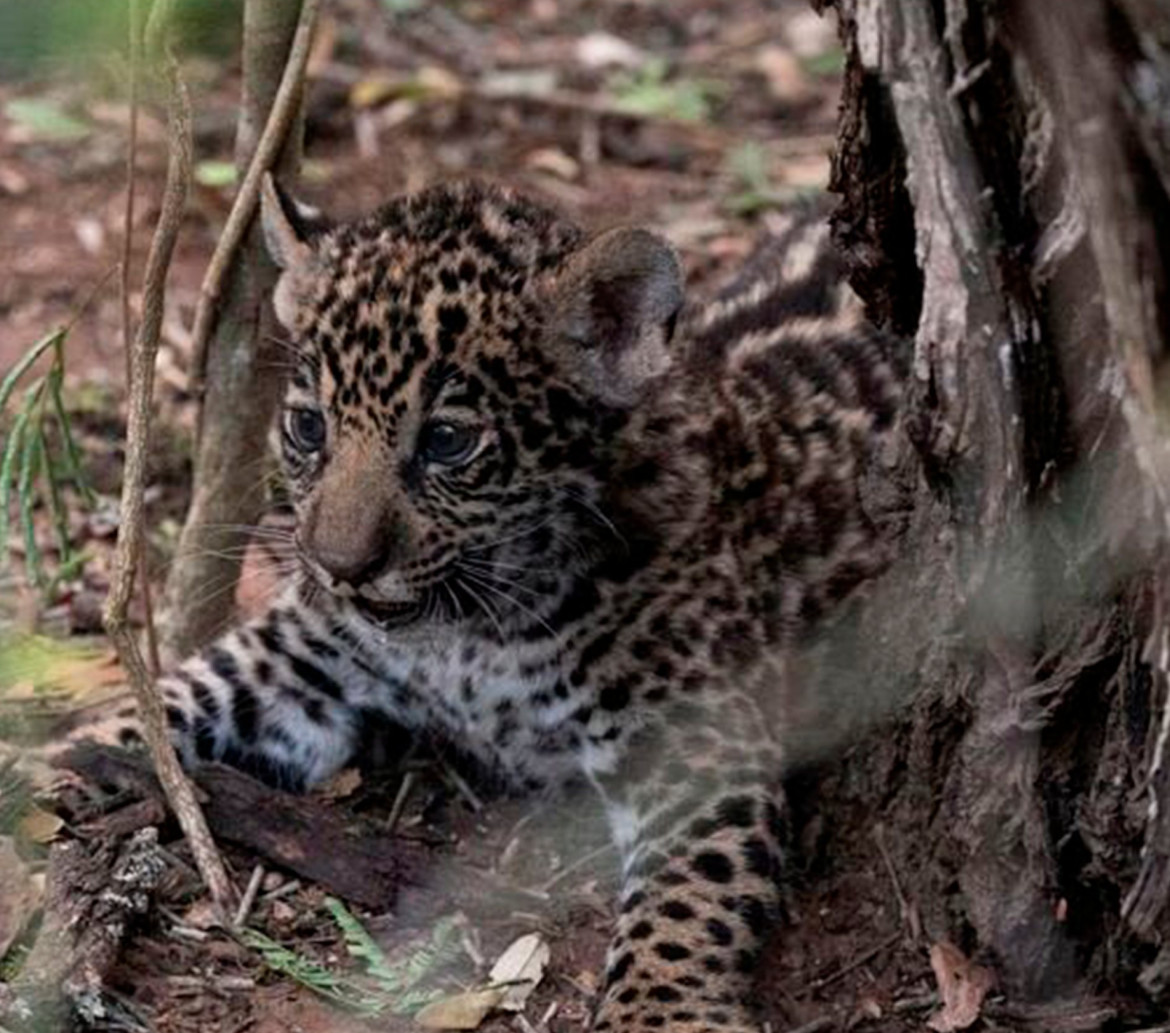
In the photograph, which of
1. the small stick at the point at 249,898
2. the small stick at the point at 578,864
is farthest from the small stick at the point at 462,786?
the small stick at the point at 249,898

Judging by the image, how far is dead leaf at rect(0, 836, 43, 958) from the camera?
5.98 metres

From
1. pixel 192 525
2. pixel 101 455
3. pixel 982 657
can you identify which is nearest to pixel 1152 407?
pixel 982 657

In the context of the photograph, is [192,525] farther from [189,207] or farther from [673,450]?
[189,207]

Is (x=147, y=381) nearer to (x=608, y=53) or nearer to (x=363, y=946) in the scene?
(x=363, y=946)

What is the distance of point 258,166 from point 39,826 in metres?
1.81

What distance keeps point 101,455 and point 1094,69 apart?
→ 189 inches

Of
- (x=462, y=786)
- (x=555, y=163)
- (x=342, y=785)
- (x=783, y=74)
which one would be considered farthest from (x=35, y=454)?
(x=783, y=74)

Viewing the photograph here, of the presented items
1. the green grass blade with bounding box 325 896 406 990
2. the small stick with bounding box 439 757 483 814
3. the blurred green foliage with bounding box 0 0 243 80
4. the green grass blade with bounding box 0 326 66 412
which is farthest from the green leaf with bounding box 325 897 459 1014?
the blurred green foliage with bounding box 0 0 243 80

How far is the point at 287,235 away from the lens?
646cm

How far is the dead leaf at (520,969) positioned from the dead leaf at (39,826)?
1.16 metres

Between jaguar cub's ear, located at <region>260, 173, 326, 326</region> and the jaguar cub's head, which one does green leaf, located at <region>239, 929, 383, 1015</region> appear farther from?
jaguar cub's ear, located at <region>260, 173, 326, 326</region>

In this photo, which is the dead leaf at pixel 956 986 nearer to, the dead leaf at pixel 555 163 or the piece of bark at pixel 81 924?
the piece of bark at pixel 81 924

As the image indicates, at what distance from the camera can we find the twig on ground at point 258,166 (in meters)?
6.54

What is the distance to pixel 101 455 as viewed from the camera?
844cm
